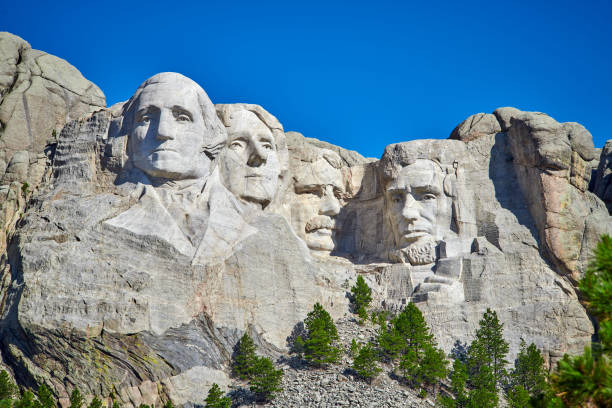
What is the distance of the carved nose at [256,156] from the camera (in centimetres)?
2968

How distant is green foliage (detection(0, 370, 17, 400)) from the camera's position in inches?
860

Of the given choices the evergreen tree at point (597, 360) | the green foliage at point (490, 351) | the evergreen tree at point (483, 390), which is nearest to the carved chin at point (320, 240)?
the green foliage at point (490, 351)

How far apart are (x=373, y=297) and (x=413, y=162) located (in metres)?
4.73

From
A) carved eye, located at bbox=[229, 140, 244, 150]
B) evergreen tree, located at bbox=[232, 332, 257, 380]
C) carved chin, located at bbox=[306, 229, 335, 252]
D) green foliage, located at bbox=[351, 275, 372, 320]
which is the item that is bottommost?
evergreen tree, located at bbox=[232, 332, 257, 380]

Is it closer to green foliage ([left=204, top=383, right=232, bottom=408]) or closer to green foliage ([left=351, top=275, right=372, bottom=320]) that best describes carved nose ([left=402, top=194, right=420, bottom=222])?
green foliage ([left=351, top=275, right=372, bottom=320])

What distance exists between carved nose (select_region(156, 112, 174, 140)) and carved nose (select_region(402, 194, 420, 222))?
786cm

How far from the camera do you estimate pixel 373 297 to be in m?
29.1

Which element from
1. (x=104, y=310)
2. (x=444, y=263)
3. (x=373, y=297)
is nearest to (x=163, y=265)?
(x=104, y=310)

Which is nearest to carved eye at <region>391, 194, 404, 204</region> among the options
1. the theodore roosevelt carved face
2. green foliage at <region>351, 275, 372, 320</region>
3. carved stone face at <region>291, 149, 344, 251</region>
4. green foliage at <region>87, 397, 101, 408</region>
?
carved stone face at <region>291, 149, 344, 251</region>

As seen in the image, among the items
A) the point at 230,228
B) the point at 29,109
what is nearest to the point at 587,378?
the point at 230,228

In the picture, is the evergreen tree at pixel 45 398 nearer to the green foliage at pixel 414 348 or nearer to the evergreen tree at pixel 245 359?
the evergreen tree at pixel 245 359

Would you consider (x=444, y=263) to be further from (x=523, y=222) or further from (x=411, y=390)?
(x=411, y=390)

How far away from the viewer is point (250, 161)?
29766 millimetres

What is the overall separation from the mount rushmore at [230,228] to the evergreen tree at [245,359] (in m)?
0.35
